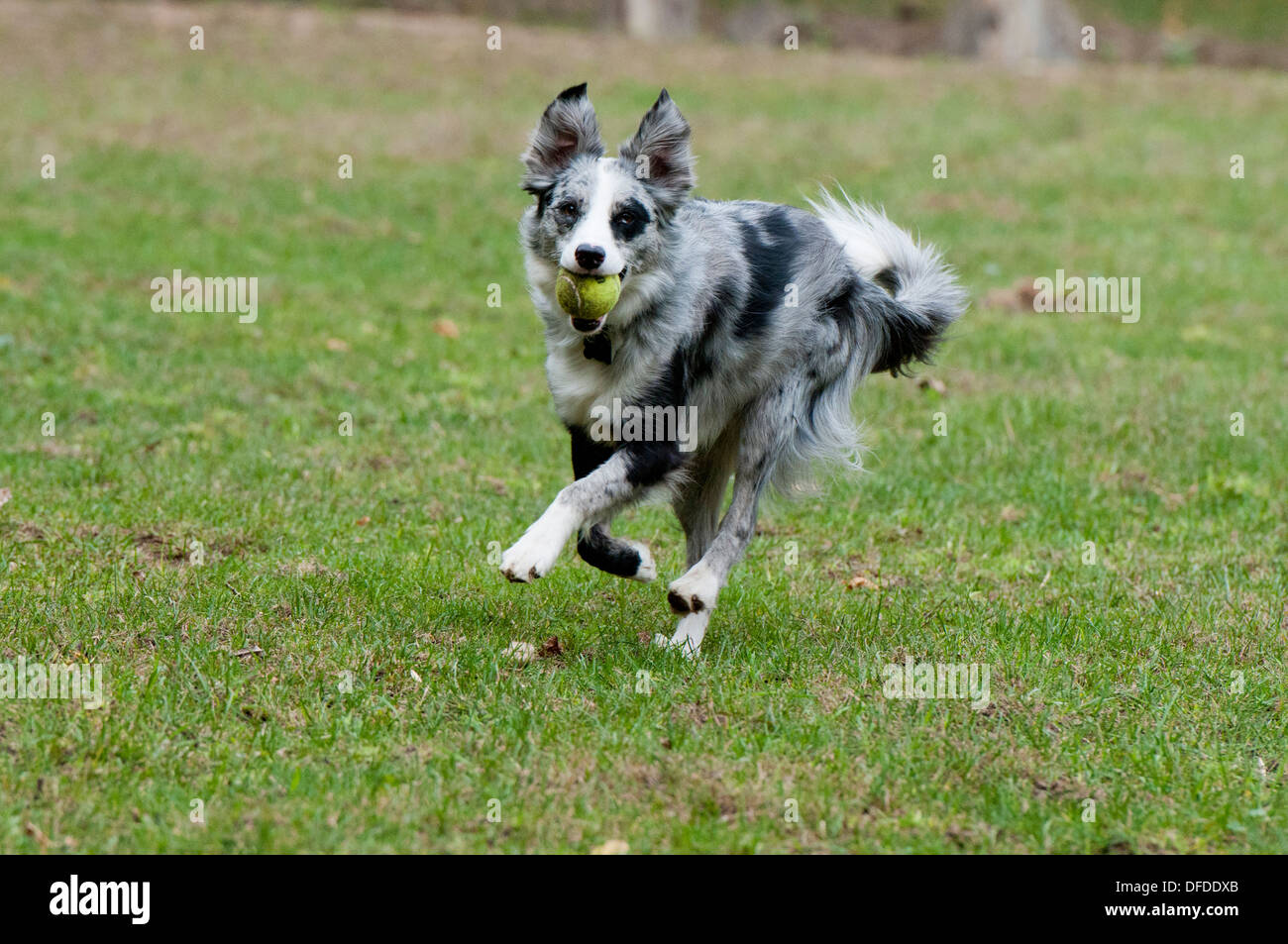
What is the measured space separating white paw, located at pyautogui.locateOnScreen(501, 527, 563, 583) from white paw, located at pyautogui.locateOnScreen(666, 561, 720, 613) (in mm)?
555

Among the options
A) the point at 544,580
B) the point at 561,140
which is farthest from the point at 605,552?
the point at 561,140

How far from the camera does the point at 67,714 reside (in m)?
4.46

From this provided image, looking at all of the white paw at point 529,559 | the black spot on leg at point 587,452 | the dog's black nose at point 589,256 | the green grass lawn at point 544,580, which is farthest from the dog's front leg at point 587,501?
the dog's black nose at point 589,256

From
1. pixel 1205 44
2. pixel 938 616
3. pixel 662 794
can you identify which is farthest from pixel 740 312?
pixel 1205 44

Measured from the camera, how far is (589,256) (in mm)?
4898

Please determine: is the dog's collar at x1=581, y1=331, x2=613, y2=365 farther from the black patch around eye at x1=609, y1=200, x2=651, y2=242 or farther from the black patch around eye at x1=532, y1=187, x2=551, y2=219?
the black patch around eye at x1=532, y1=187, x2=551, y2=219

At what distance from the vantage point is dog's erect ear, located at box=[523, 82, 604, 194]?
17.5 ft

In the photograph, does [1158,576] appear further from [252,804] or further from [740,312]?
[252,804]

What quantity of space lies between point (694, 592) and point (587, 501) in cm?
52

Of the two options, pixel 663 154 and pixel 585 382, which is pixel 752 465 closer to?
pixel 585 382

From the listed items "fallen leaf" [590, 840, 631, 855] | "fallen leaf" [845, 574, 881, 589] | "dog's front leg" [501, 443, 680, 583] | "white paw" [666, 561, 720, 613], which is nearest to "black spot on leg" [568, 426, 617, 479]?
"dog's front leg" [501, 443, 680, 583]

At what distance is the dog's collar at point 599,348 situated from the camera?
5230mm

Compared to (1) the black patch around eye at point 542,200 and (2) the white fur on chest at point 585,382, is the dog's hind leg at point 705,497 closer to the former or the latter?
(2) the white fur on chest at point 585,382

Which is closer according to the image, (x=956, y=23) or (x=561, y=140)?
(x=561, y=140)
